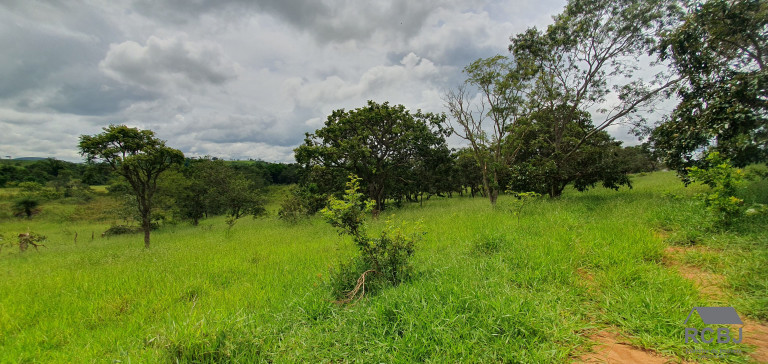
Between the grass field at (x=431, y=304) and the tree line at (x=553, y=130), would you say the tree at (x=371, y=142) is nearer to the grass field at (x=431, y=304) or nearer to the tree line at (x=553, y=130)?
the tree line at (x=553, y=130)

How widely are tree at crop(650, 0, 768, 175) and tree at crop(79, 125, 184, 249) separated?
1845cm

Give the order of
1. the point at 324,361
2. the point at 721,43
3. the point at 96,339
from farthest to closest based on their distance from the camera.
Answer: the point at 721,43 < the point at 96,339 < the point at 324,361

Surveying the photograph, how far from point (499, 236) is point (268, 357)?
4.89m

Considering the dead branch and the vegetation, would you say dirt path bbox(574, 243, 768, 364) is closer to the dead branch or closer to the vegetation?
the vegetation

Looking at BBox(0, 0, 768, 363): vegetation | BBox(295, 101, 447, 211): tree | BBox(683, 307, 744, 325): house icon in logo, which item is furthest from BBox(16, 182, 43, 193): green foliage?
BBox(683, 307, 744, 325): house icon in logo

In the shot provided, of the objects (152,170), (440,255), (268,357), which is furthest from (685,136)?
(152,170)

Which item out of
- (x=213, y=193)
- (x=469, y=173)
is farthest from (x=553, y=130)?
(x=213, y=193)

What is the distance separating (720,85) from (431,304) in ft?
34.4

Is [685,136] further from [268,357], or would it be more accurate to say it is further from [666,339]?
[268,357]

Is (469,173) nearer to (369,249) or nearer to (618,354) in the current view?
(369,249)

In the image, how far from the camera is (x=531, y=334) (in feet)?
8.14

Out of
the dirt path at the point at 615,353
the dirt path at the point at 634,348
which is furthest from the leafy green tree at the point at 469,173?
the dirt path at the point at 615,353

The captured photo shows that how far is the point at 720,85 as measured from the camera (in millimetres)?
6809

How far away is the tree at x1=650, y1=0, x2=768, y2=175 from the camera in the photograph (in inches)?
236
